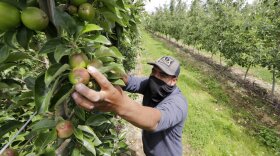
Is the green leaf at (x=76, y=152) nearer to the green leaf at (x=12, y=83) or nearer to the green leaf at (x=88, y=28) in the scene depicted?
the green leaf at (x=12, y=83)

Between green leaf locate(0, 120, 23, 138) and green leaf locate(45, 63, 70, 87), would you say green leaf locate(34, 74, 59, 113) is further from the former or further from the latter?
green leaf locate(0, 120, 23, 138)

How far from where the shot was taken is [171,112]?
2.02 meters

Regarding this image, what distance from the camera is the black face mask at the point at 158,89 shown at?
2724 mm

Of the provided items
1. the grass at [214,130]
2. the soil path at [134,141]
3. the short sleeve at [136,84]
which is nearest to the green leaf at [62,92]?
the short sleeve at [136,84]

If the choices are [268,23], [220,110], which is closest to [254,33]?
[268,23]

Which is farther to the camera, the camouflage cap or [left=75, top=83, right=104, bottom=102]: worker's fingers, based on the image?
the camouflage cap

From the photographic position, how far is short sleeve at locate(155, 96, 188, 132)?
67.3 inches

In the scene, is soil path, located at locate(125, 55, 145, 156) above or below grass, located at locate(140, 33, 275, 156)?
above

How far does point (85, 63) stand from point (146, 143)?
7.05 feet

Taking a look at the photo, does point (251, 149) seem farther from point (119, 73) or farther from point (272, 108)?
point (119, 73)

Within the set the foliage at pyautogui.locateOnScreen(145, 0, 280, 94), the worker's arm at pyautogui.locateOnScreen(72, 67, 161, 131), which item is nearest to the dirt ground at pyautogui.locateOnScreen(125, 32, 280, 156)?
the foliage at pyautogui.locateOnScreen(145, 0, 280, 94)

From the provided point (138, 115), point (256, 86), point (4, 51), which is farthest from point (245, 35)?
point (4, 51)

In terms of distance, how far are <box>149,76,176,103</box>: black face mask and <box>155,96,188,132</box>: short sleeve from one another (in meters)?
0.22

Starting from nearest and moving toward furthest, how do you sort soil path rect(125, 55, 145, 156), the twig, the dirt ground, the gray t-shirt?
1. the twig
2. the gray t-shirt
3. soil path rect(125, 55, 145, 156)
4. the dirt ground
